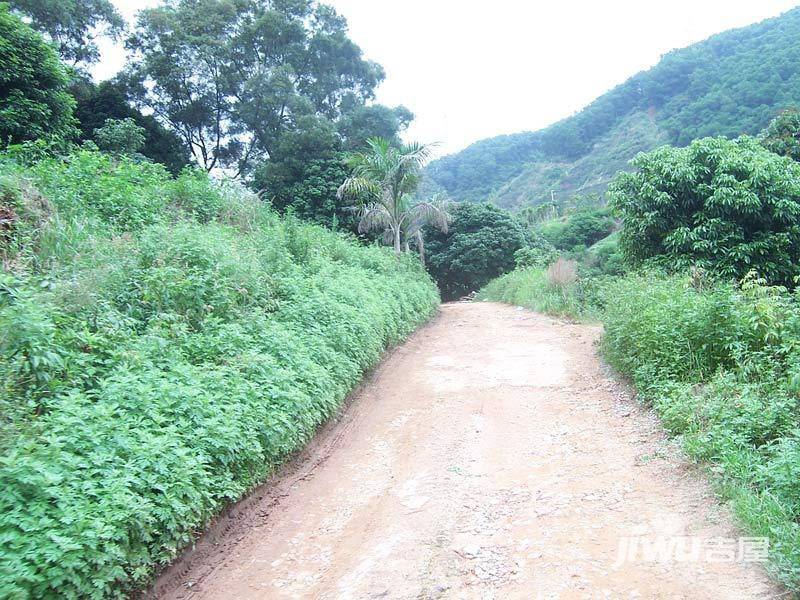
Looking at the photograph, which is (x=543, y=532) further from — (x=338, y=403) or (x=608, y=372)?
(x=608, y=372)

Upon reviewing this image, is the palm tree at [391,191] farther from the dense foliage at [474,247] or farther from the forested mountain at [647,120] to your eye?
the forested mountain at [647,120]

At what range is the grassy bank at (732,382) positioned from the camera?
3.37m

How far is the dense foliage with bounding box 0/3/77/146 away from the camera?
10.7 meters

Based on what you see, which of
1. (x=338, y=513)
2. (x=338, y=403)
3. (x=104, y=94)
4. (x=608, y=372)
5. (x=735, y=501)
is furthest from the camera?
(x=104, y=94)

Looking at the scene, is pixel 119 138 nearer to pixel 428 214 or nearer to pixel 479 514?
pixel 428 214

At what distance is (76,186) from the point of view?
8.31m

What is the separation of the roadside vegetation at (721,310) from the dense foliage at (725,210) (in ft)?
0.09

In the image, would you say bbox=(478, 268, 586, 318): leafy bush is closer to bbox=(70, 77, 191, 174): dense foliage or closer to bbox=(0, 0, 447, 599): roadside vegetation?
bbox=(0, 0, 447, 599): roadside vegetation

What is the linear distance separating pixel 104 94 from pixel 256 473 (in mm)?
22464

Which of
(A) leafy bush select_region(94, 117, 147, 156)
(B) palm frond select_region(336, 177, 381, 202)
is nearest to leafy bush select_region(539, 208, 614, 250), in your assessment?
(B) palm frond select_region(336, 177, 381, 202)

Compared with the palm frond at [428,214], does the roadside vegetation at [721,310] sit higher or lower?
lower

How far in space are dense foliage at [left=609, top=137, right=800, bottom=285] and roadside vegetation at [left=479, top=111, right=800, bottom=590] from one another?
3 centimetres

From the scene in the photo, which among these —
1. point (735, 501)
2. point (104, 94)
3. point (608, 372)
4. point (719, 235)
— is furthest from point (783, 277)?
point (104, 94)

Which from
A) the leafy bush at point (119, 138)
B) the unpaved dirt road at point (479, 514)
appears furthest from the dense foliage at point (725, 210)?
the leafy bush at point (119, 138)
